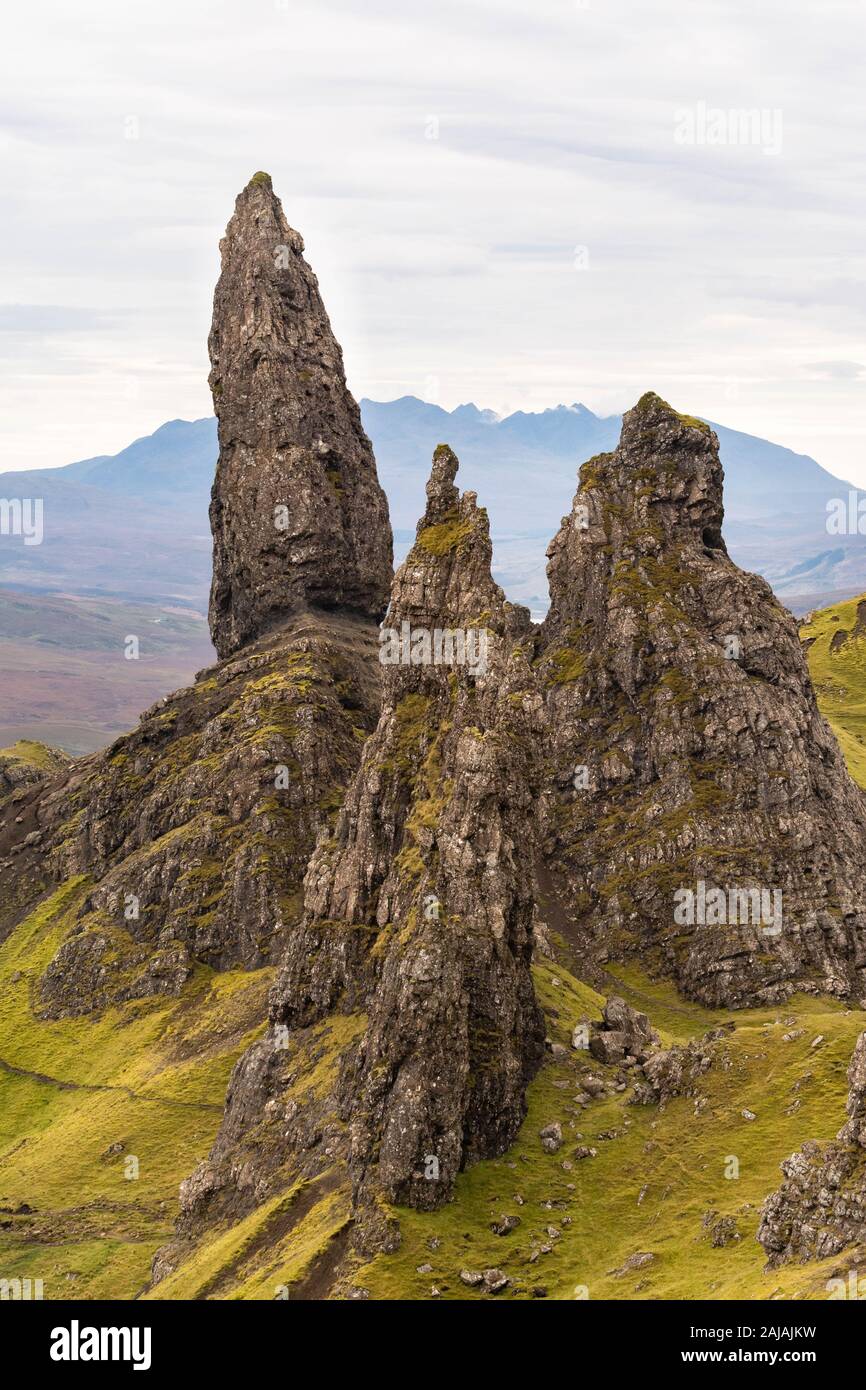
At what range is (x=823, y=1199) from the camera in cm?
10788

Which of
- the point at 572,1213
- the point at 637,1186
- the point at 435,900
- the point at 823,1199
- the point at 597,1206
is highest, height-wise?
the point at 435,900

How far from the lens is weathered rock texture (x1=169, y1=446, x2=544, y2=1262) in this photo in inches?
5522

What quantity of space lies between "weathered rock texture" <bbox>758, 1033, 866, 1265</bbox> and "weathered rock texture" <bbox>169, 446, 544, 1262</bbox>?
1338 inches

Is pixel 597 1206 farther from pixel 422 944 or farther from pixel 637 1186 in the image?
pixel 422 944

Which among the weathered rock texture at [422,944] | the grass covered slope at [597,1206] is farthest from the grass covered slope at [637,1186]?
the weathered rock texture at [422,944]

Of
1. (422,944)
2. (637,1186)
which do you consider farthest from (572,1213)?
(422,944)

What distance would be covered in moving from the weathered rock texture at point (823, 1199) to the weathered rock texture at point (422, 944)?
3400 cm

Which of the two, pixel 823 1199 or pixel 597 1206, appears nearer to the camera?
pixel 823 1199

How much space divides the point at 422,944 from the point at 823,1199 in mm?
45613

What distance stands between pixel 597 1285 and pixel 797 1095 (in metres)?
29.2

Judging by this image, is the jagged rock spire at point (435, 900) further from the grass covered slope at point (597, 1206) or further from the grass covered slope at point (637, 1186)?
the grass covered slope at point (597, 1206)

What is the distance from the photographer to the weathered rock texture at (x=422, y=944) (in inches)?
5522

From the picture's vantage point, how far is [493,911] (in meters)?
150
